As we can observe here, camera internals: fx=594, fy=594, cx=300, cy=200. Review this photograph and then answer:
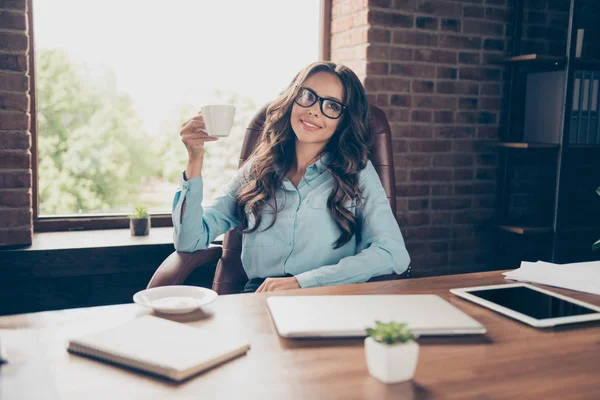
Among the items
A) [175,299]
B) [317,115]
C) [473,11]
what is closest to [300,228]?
[317,115]

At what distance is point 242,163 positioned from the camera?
2125mm

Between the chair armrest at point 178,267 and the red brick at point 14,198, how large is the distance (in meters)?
0.88

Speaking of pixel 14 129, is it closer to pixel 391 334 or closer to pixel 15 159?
pixel 15 159

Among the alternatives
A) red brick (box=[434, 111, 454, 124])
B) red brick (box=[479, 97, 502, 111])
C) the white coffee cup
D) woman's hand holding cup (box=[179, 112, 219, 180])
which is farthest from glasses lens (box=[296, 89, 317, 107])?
red brick (box=[479, 97, 502, 111])

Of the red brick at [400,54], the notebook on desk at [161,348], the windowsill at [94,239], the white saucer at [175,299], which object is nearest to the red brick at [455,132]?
the red brick at [400,54]

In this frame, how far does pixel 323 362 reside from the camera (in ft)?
3.05

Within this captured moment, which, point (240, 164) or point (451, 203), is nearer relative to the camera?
point (240, 164)

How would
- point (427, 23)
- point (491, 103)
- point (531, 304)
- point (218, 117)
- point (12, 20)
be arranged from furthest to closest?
point (491, 103) < point (427, 23) < point (12, 20) < point (218, 117) < point (531, 304)

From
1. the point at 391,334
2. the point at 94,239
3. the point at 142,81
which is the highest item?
the point at 142,81

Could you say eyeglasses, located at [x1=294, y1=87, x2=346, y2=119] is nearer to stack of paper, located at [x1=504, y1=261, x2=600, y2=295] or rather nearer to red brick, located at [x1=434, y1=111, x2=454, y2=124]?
stack of paper, located at [x1=504, y1=261, x2=600, y2=295]

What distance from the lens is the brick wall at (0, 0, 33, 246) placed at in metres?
2.23

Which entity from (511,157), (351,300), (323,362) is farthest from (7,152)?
(511,157)

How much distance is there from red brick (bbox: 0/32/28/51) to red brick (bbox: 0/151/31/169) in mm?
390

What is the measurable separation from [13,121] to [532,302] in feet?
6.39
